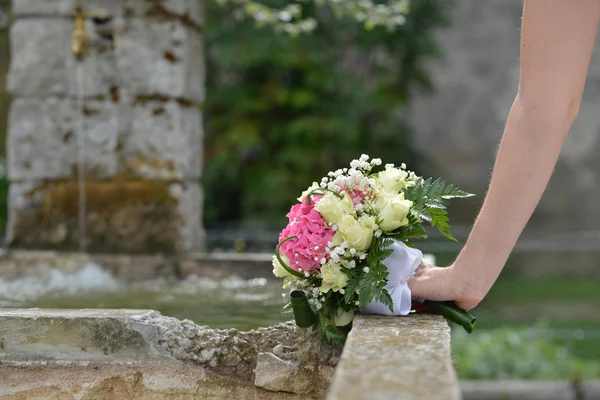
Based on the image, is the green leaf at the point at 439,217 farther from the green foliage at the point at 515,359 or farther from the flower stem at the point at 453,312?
the green foliage at the point at 515,359

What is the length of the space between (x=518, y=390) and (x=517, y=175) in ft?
9.66

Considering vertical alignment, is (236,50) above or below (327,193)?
above

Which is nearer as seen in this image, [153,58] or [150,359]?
[150,359]

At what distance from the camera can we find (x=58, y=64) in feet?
12.7

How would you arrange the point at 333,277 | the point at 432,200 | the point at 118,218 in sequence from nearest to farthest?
the point at 333,277 → the point at 432,200 → the point at 118,218

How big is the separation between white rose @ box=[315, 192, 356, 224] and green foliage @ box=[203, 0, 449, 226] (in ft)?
21.4

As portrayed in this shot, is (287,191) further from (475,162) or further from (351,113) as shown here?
(475,162)

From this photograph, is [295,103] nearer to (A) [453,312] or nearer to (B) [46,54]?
(B) [46,54]

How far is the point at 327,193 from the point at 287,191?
22.1ft

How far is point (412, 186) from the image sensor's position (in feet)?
6.00

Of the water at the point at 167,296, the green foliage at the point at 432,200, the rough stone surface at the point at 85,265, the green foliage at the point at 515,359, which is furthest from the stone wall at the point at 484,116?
the green foliage at the point at 432,200

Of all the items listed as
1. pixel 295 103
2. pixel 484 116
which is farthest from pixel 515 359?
pixel 484 116

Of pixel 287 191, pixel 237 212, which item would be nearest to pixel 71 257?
pixel 287 191

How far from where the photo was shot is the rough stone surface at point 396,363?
3.45 ft
